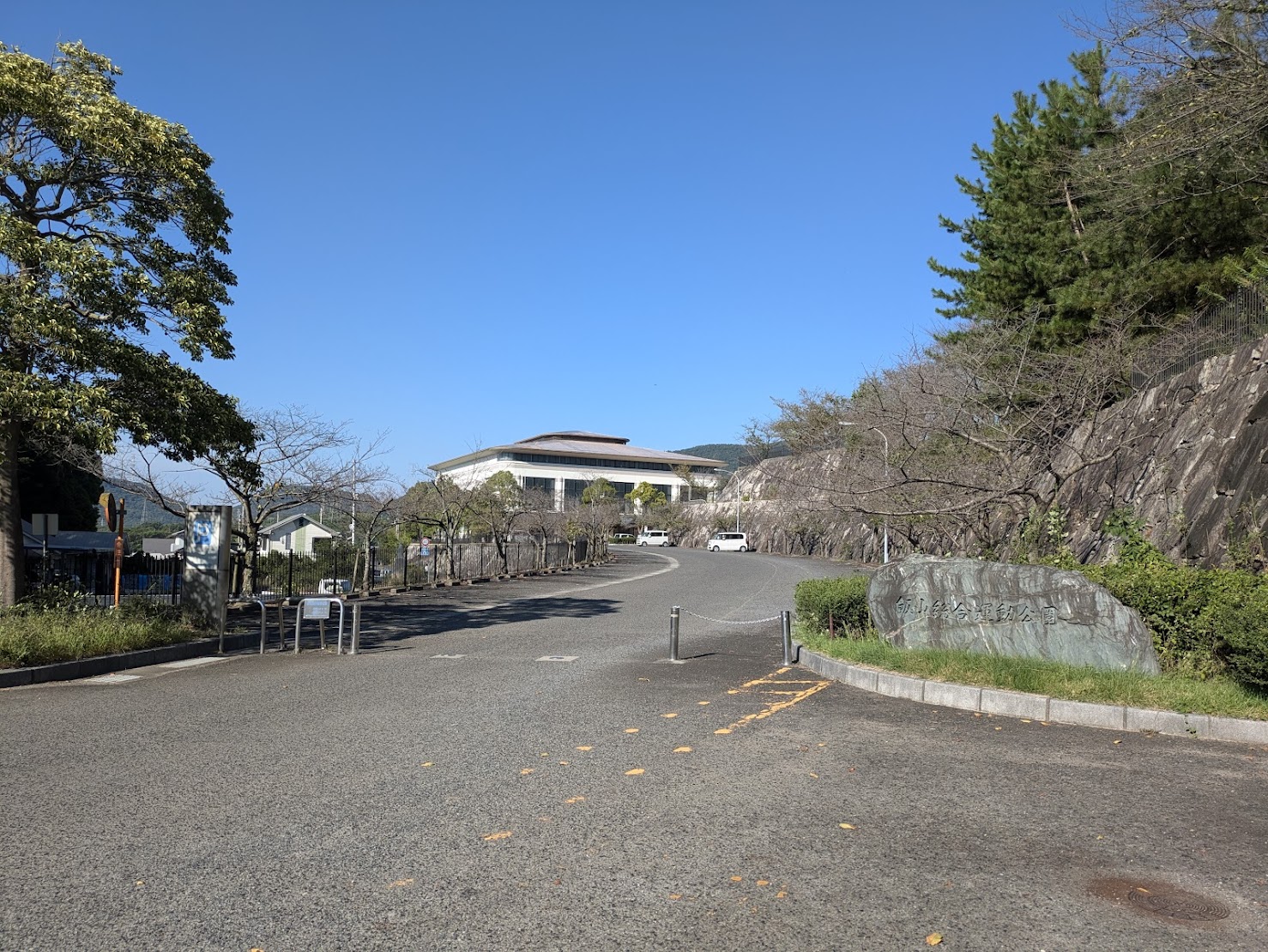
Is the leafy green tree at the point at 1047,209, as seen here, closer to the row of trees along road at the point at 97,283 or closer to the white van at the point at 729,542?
the row of trees along road at the point at 97,283

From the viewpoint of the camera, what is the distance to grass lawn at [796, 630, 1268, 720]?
8.11 m

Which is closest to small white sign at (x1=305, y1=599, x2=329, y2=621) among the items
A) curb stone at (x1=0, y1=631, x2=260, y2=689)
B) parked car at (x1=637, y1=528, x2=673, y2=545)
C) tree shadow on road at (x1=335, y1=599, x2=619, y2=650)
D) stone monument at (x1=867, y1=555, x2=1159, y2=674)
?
tree shadow on road at (x1=335, y1=599, x2=619, y2=650)

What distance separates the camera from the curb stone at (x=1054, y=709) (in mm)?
7777

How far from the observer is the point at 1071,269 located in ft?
71.7

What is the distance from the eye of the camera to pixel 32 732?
7.92m

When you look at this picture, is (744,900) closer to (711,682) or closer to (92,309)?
(711,682)

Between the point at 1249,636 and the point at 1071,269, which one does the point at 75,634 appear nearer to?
the point at 1249,636

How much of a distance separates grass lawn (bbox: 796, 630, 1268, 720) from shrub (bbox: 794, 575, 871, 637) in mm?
1904

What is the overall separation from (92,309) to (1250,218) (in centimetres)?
1976

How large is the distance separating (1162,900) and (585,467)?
10186 cm

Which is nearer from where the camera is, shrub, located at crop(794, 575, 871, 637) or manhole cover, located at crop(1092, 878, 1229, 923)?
manhole cover, located at crop(1092, 878, 1229, 923)

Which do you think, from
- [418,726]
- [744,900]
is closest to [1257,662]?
[744,900]

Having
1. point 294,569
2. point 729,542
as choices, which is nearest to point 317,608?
point 294,569

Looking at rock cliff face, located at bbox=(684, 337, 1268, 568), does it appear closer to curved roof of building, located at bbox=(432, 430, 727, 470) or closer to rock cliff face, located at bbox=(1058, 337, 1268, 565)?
rock cliff face, located at bbox=(1058, 337, 1268, 565)
